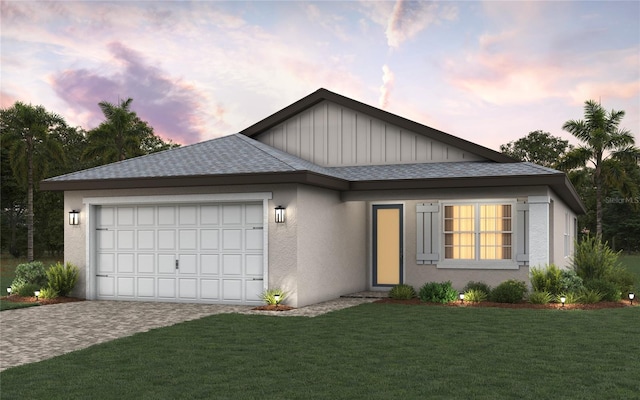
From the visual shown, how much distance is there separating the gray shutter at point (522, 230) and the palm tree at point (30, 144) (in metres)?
25.4

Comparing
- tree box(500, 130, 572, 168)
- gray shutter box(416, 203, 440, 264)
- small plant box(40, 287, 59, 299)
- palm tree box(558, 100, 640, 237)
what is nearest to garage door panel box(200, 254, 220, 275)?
small plant box(40, 287, 59, 299)

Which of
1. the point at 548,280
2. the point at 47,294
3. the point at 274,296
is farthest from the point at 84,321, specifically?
the point at 548,280

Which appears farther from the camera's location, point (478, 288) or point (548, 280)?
point (478, 288)

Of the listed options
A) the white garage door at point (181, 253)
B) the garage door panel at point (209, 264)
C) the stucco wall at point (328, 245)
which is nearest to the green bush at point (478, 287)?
the stucco wall at point (328, 245)

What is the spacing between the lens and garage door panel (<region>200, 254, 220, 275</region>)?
51.2 feet

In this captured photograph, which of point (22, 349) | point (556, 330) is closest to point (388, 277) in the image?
point (556, 330)

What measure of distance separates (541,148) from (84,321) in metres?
46.6

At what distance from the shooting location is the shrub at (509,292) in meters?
14.9

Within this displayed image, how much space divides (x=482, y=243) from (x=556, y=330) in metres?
5.82

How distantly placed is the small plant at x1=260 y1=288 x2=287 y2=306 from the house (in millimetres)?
186

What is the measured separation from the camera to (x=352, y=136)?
19.0 metres

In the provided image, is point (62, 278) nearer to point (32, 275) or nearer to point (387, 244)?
point (32, 275)

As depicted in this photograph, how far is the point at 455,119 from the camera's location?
26.6 m

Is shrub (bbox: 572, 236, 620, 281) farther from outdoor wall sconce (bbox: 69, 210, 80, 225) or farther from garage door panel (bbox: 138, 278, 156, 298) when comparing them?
outdoor wall sconce (bbox: 69, 210, 80, 225)
